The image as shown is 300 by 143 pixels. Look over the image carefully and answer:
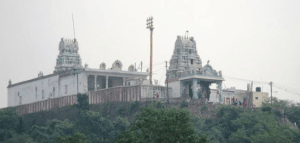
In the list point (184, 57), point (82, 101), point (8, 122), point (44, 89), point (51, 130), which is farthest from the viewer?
point (44, 89)

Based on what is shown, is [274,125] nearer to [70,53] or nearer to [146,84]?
[146,84]

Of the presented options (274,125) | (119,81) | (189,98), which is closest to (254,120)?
(274,125)

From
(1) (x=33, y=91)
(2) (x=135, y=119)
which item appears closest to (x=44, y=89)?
(1) (x=33, y=91)

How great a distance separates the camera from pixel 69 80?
109 meters

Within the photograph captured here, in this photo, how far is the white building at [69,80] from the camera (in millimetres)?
106312

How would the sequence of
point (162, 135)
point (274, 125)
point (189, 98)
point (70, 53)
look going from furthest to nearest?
point (70, 53)
point (189, 98)
point (274, 125)
point (162, 135)

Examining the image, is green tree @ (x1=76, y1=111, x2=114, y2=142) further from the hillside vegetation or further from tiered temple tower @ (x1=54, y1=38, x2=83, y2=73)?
tiered temple tower @ (x1=54, y1=38, x2=83, y2=73)

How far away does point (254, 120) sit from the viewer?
3585 inches

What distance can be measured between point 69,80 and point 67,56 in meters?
13.9

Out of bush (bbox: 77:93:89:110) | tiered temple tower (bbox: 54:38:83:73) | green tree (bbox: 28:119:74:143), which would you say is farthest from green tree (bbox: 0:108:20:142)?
tiered temple tower (bbox: 54:38:83:73)

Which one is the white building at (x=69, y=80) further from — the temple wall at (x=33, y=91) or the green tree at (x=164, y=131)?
the green tree at (x=164, y=131)

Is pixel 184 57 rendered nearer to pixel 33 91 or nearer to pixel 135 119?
pixel 135 119

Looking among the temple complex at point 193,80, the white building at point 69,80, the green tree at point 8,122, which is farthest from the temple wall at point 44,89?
the temple complex at point 193,80

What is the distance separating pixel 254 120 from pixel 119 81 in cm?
2710
